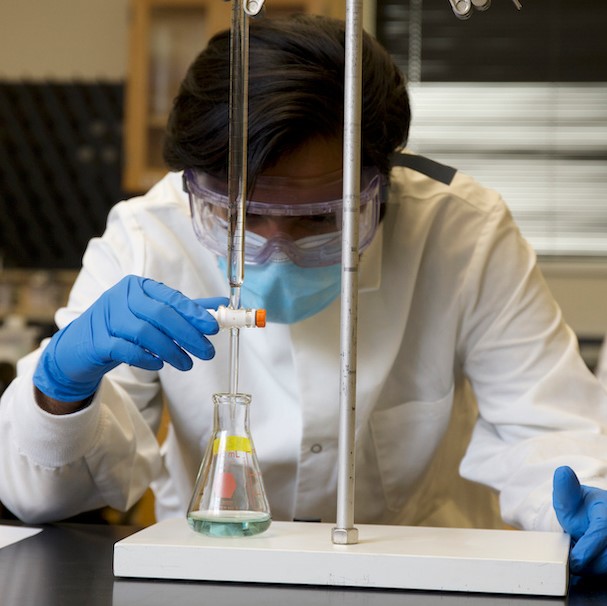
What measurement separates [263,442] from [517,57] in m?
2.73

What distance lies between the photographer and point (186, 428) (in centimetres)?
168

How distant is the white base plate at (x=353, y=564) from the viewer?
1.01 meters

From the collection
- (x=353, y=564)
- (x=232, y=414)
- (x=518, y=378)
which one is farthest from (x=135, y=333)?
(x=518, y=378)

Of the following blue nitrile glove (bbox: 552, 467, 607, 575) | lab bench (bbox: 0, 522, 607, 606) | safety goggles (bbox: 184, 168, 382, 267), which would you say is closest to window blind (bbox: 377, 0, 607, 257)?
safety goggles (bbox: 184, 168, 382, 267)

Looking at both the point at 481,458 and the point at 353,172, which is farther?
the point at 481,458

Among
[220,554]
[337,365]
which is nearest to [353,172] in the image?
[220,554]

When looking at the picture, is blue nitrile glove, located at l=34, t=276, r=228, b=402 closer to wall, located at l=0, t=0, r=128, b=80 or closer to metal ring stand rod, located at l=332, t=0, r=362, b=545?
metal ring stand rod, located at l=332, t=0, r=362, b=545

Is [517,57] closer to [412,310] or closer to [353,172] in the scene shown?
[412,310]

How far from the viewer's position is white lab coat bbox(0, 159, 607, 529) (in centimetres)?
158

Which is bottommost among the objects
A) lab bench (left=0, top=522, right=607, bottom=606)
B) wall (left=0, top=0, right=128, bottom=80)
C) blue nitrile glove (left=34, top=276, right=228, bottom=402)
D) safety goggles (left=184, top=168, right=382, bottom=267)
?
lab bench (left=0, top=522, right=607, bottom=606)

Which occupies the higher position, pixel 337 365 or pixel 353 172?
pixel 353 172

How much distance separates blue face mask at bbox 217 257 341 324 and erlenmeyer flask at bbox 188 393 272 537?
0.33m

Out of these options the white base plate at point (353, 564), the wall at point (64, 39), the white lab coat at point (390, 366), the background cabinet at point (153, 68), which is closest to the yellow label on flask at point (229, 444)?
the white base plate at point (353, 564)

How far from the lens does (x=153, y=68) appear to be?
3902mm
